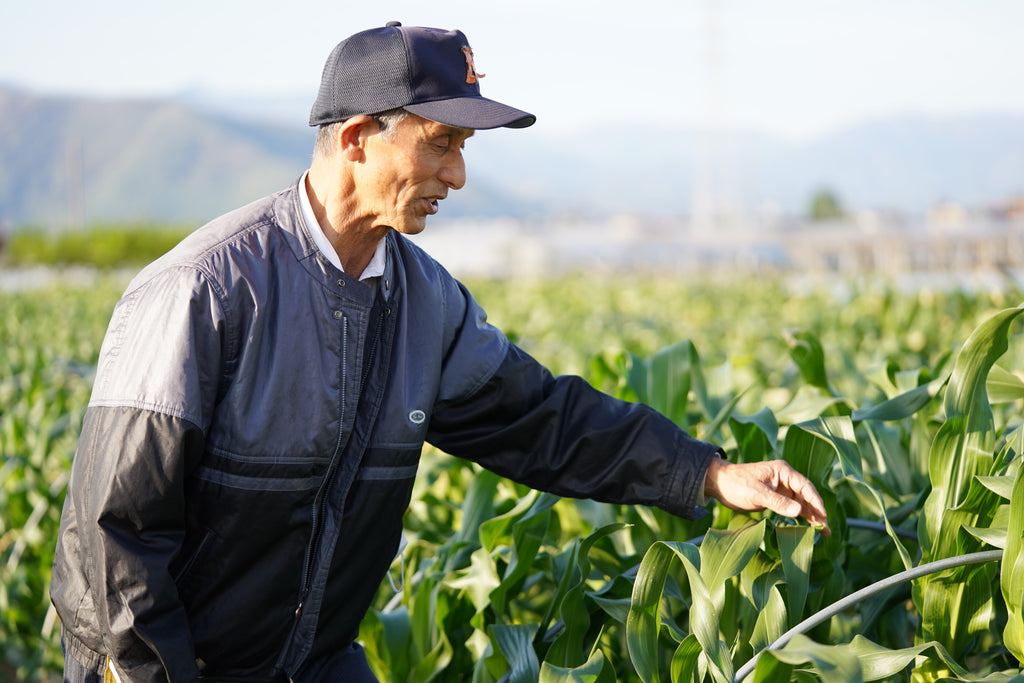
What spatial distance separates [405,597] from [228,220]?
1225 mm

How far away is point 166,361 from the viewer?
1626 mm

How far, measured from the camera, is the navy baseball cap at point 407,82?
1728 mm

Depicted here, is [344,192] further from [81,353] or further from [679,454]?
[81,353]

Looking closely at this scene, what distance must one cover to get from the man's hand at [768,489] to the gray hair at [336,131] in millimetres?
903

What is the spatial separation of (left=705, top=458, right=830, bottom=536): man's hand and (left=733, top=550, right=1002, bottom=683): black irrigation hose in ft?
0.85

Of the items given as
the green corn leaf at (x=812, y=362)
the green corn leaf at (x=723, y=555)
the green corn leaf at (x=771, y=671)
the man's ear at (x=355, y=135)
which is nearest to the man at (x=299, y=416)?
the man's ear at (x=355, y=135)

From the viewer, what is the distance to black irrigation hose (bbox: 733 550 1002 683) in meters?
1.65

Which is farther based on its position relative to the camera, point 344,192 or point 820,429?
point 820,429

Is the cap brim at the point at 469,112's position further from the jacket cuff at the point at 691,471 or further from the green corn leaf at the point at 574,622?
the green corn leaf at the point at 574,622

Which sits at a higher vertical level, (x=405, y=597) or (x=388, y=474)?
(x=388, y=474)

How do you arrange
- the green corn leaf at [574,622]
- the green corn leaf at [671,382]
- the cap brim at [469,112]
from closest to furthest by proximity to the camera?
the cap brim at [469,112] → the green corn leaf at [574,622] → the green corn leaf at [671,382]

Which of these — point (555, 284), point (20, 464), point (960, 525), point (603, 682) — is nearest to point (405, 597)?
point (603, 682)

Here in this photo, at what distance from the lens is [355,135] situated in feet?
5.83

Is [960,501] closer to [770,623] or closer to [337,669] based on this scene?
[770,623]
